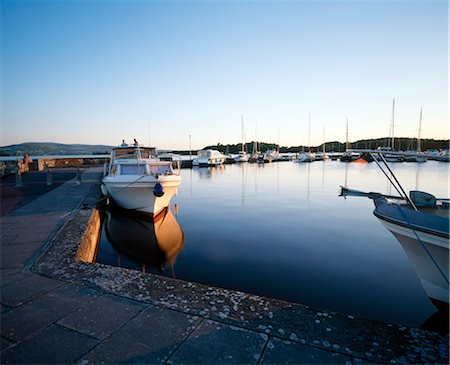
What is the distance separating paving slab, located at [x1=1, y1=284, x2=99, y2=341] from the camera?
3.06m

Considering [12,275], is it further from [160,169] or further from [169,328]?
[160,169]

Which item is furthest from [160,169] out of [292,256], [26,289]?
[26,289]

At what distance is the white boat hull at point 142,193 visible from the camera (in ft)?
37.9

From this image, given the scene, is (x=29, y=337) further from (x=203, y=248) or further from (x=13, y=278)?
(x=203, y=248)

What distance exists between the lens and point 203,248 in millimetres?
9016

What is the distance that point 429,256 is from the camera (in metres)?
4.35

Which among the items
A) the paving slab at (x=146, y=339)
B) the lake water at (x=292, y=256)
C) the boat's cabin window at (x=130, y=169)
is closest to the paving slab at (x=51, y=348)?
the paving slab at (x=146, y=339)

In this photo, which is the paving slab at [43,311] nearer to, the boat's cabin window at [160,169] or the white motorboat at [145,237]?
the white motorboat at [145,237]

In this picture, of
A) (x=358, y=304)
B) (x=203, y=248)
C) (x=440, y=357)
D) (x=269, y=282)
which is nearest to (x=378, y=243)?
(x=358, y=304)

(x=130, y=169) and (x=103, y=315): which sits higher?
(x=130, y=169)

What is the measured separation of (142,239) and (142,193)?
7.74 feet

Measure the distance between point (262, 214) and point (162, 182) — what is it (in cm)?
547

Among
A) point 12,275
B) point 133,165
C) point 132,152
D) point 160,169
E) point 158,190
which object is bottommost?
point 12,275

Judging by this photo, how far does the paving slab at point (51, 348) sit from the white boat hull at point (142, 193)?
8666 mm
